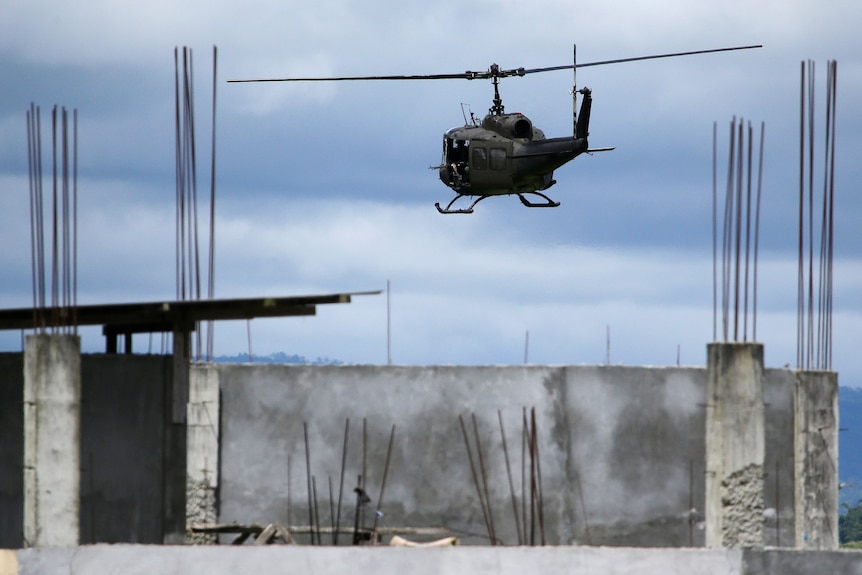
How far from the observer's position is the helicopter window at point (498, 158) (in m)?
16.9

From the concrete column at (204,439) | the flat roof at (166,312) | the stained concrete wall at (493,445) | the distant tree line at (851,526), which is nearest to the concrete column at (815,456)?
the stained concrete wall at (493,445)

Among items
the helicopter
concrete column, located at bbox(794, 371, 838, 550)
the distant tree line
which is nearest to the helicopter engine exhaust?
the helicopter

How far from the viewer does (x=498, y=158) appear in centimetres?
1694

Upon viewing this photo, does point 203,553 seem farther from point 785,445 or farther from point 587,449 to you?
point 785,445

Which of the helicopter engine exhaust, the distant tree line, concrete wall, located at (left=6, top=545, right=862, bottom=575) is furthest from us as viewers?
the distant tree line

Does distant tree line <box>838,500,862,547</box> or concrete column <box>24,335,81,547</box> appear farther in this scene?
distant tree line <box>838,500,862,547</box>

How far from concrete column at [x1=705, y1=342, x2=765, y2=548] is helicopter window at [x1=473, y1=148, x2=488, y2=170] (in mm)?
3729

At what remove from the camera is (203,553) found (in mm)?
13781

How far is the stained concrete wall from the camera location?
17828 mm

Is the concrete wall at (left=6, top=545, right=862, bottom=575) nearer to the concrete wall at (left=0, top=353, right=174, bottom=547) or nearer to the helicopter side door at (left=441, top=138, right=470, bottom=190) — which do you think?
the concrete wall at (left=0, top=353, right=174, bottom=547)

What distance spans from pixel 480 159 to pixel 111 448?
5.46 metres

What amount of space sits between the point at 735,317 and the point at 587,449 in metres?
3.39

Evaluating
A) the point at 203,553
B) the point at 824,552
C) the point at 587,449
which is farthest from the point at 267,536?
the point at 824,552

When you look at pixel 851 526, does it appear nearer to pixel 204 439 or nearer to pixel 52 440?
pixel 204 439
